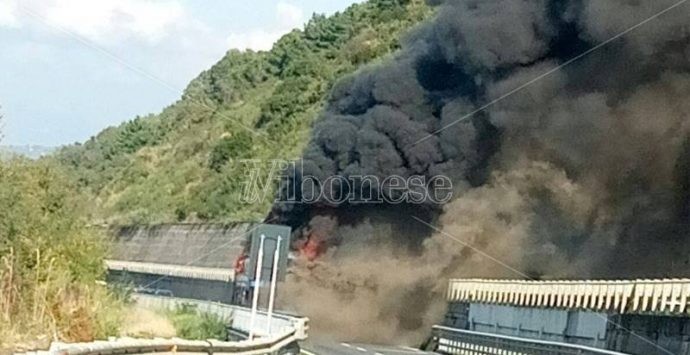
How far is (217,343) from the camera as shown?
892 inches

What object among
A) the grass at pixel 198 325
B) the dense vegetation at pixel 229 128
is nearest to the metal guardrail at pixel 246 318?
the grass at pixel 198 325

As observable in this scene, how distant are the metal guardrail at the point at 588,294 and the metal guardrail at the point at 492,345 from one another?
1.22 m

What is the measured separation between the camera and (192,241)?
76062 mm

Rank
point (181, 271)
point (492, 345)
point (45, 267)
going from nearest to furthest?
point (45, 267) < point (492, 345) < point (181, 271)

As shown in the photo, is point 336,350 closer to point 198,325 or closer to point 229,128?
point 198,325

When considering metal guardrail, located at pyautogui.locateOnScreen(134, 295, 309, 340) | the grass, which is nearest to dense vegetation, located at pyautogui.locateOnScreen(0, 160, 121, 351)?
the grass

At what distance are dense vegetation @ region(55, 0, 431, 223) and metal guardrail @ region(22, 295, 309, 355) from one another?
35951 millimetres

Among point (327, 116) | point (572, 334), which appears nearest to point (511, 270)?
point (327, 116)

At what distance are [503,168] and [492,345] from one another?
1305cm

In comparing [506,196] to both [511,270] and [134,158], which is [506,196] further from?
[134,158]

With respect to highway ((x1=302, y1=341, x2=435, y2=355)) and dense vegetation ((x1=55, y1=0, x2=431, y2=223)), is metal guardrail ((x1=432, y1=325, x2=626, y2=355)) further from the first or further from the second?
dense vegetation ((x1=55, y1=0, x2=431, y2=223))

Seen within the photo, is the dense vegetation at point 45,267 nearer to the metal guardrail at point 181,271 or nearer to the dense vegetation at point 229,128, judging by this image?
the metal guardrail at point 181,271

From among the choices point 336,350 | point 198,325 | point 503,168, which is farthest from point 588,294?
point 503,168

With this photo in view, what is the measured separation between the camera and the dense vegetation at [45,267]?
69.5 ft
